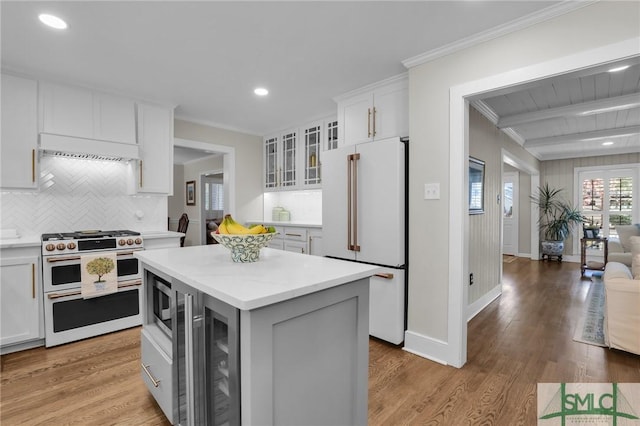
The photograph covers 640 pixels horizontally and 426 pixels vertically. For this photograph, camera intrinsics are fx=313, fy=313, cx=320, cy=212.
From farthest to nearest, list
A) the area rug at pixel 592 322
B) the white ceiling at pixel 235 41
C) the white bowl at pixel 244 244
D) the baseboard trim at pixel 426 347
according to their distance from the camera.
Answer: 1. the area rug at pixel 592 322
2. the baseboard trim at pixel 426 347
3. the white ceiling at pixel 235 41
4. the white bowl at pixel 244 244

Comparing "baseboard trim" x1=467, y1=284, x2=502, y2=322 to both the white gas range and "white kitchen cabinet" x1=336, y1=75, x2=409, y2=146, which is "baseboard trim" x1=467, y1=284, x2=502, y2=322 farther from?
the white gas range

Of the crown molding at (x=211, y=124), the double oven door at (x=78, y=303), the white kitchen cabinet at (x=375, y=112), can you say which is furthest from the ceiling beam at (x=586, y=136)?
the double oven door at (x=78, y=303)

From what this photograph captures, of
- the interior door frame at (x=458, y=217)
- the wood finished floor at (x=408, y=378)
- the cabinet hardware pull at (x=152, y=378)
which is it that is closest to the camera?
the cabinet hardware pull at (x=152, y=378)

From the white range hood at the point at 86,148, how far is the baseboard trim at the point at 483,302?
3997 millimetres

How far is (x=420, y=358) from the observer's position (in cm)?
254

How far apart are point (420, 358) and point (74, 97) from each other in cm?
401

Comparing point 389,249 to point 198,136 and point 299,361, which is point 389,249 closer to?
point 299,361

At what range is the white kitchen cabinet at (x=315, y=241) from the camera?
151 inches

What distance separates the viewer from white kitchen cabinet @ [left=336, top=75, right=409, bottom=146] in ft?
9.73

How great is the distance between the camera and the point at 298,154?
463cm

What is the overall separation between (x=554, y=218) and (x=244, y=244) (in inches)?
314

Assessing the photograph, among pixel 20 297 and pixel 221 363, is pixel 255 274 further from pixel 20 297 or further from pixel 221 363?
pixel 20 297

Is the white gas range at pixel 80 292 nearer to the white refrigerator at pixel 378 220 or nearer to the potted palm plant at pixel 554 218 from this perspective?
the white refrigerator at pixel 378 220

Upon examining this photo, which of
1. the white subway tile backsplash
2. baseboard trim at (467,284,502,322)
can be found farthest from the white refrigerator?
the white subway tile backsplash
